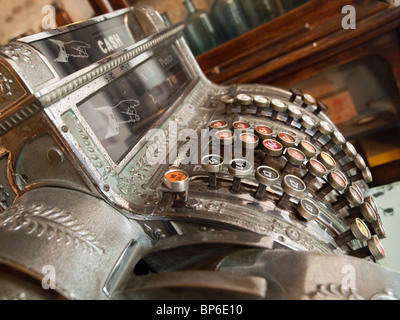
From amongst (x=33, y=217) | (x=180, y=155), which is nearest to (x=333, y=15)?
(x=180, y=155)

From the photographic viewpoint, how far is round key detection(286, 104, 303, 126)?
189cm

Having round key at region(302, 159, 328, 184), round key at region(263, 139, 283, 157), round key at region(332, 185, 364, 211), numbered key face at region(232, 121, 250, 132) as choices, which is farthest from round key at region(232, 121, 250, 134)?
round key at region(332, 185, 364, 211)

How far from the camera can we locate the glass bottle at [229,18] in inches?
121

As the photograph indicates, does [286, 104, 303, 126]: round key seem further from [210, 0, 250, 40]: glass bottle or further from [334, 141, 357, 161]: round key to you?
[210, 0, 250, 40]: glass bottle

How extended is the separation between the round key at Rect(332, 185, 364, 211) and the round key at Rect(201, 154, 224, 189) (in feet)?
2.24

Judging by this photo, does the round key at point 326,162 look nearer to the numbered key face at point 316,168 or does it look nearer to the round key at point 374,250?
the numbered key face at point 316,168

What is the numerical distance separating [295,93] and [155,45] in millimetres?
1031

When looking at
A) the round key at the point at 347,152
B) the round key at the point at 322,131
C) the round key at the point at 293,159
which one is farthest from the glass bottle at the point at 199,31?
the round key at the point at 293,159

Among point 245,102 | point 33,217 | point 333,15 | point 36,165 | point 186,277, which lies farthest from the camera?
point 333,15

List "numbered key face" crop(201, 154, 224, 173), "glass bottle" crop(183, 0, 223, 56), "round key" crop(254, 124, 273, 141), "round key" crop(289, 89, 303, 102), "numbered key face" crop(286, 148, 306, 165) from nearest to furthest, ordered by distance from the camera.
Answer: "numbered key face" crop(201, 154, 224, 173) < "numbered key face" crop(286, 148, 306, 165) < "round key" crop(254, 124, 273, 141) < "round key" crop(289, 89, 303, 102) < "glass bottle" crop(183, 0, 223, 56)

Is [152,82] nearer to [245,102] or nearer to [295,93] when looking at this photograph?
[245,102]

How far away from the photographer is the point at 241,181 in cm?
133

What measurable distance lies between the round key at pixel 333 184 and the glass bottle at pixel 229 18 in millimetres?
2233

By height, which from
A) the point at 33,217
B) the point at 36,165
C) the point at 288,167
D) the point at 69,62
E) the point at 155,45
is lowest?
the point at 288,167
